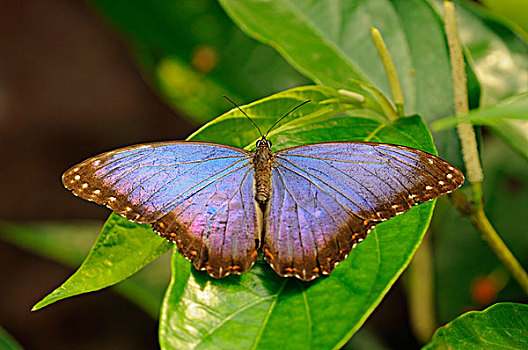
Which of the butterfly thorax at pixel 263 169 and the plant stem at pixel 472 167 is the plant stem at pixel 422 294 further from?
the butterfly thorax at pixel 263 169

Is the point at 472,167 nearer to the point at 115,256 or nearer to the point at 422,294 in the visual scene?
the point at 115,256

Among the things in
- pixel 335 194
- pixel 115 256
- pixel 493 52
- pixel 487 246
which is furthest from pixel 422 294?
pixel 115 256

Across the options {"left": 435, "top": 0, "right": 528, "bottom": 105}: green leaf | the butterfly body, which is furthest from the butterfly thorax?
{"left": 435, "top": 0, "right": 528, "bottom": 105}: green leaf

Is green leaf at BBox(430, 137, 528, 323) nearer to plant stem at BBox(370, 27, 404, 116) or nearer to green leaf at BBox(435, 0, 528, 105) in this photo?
green leaf at BBox(435, 0, 528, 105)

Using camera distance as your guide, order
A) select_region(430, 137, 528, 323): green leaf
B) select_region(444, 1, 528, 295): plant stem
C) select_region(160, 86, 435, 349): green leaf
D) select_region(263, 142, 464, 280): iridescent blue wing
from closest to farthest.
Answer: select_region(160, 86, 435, 349): green leaf
select_region(263, 142, 464, 280): iridescent blue wing
select_region(444, 1, 528, 295): plant stem
select_region(430, 137, 528, 323): green leaf

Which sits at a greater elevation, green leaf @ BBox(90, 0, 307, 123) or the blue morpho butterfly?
green leaf @ BBox(90, 0, 307, 123)

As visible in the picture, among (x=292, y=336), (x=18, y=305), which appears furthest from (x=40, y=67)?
(x=292, y=336)

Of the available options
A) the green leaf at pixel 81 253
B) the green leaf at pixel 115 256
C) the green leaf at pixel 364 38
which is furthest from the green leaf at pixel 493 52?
the green leaf at pixel 81 253
